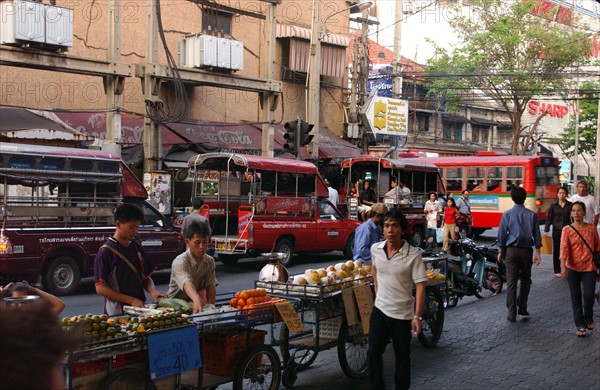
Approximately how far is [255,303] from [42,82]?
55.6ft

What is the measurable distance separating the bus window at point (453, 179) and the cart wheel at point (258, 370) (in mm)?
23583

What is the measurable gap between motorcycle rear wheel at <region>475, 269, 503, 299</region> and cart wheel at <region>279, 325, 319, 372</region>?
234 inches

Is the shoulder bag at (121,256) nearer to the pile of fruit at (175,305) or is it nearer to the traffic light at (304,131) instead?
the pile of fruit at (175,305)

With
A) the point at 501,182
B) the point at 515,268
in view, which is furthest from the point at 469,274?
the point at 501,182

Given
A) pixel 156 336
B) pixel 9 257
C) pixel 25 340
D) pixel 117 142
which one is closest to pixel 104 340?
pixel 156 336

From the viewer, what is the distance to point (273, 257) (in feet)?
25.2

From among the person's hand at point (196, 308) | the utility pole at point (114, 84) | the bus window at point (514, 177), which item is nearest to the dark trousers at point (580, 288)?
the person's hand at point (196, 308)

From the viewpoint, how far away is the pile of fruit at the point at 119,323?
16.4 feet

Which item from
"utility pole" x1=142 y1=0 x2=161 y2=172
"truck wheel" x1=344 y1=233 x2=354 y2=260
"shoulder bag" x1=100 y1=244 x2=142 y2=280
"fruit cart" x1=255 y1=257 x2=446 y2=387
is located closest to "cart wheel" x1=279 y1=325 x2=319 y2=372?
"fruit cart" x1=255 y1=257 x2=446 y2=387

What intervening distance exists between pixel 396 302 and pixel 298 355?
205 cm

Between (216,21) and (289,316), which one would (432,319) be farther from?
(216,21)

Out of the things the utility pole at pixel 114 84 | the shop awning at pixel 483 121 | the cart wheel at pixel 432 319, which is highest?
the shop awning at pixel 483 121

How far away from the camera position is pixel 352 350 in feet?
25.3

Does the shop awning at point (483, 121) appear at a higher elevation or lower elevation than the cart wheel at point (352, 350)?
higher
